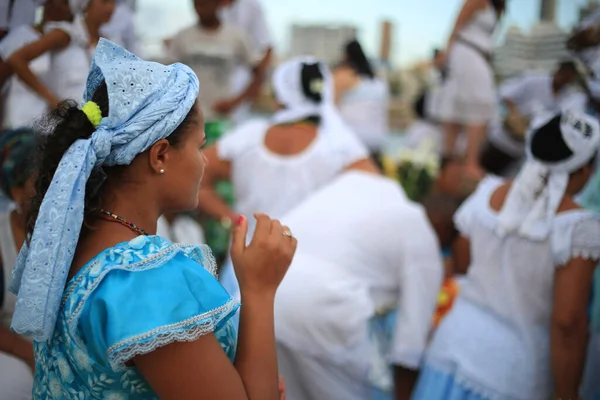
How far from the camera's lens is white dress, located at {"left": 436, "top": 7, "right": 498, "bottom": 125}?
3.00 metres

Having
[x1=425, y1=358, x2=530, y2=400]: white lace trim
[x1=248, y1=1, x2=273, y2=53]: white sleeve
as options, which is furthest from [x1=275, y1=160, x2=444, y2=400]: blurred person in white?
[x1=248, y1=1, x2=273, y2=53]: white sleeve

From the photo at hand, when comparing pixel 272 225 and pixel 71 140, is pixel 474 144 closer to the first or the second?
pixel 272 225

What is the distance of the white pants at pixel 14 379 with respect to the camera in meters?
1.58

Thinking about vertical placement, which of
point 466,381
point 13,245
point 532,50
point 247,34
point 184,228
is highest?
point 532,50

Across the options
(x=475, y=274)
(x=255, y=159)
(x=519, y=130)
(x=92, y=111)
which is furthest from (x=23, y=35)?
(x=519, y=130)

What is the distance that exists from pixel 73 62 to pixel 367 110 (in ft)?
9.11

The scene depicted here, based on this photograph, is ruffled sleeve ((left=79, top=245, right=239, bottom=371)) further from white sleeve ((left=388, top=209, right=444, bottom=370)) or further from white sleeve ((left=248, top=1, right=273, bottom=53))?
white sleeve ((left=248, top=1, right=273, bottom=53))

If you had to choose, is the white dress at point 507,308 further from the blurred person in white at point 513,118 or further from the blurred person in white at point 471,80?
the blurred person in white at point 513,118

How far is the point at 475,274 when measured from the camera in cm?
213

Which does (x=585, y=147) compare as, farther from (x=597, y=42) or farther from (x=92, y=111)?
(x=92, y=111)

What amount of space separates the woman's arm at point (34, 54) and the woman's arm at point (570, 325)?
1.62 m

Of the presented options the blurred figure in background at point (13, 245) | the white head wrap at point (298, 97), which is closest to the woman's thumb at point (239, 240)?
the blurred figure in background at point (13, 245)

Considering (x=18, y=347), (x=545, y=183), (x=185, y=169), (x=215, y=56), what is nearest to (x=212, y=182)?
(x=215, y=56)

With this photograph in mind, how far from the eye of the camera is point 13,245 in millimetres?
1770
